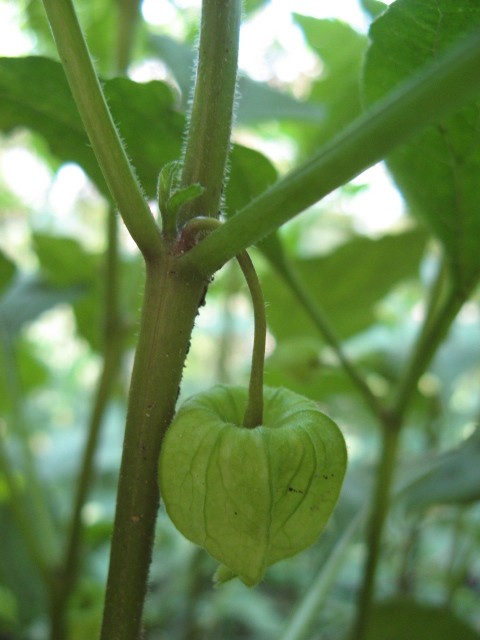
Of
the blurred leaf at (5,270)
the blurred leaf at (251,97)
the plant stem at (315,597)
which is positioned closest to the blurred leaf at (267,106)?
the blurred leaf at (251,97)

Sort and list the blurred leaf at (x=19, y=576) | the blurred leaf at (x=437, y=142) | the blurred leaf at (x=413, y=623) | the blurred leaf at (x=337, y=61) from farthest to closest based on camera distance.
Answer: the blurred leaf at (x=19, y=576) < the blurred leaf at (x=337, y=61) < the blurred leaf at (x=413, y=623) < the blurred leaf at (x=437, y=142)

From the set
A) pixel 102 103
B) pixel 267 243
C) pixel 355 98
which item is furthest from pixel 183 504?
pixel 355 98

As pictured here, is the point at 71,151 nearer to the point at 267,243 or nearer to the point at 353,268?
the point at 267,243

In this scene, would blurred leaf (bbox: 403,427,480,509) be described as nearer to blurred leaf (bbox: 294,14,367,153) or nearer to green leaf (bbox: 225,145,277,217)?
green leaf (bbox: 225,145,277,217)

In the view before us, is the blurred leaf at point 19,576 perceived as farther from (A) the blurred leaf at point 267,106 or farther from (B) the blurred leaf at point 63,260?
(A) the blurred leaf at point 267,106

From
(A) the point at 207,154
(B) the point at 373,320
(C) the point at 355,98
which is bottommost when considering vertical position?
(A) the point at 207,154

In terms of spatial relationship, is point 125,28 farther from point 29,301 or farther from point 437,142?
point 437,142

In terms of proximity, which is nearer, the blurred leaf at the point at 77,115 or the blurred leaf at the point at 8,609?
the blurred leaf at the point at 77,115

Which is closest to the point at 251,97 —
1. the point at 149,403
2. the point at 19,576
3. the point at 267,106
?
the point at 267,106
